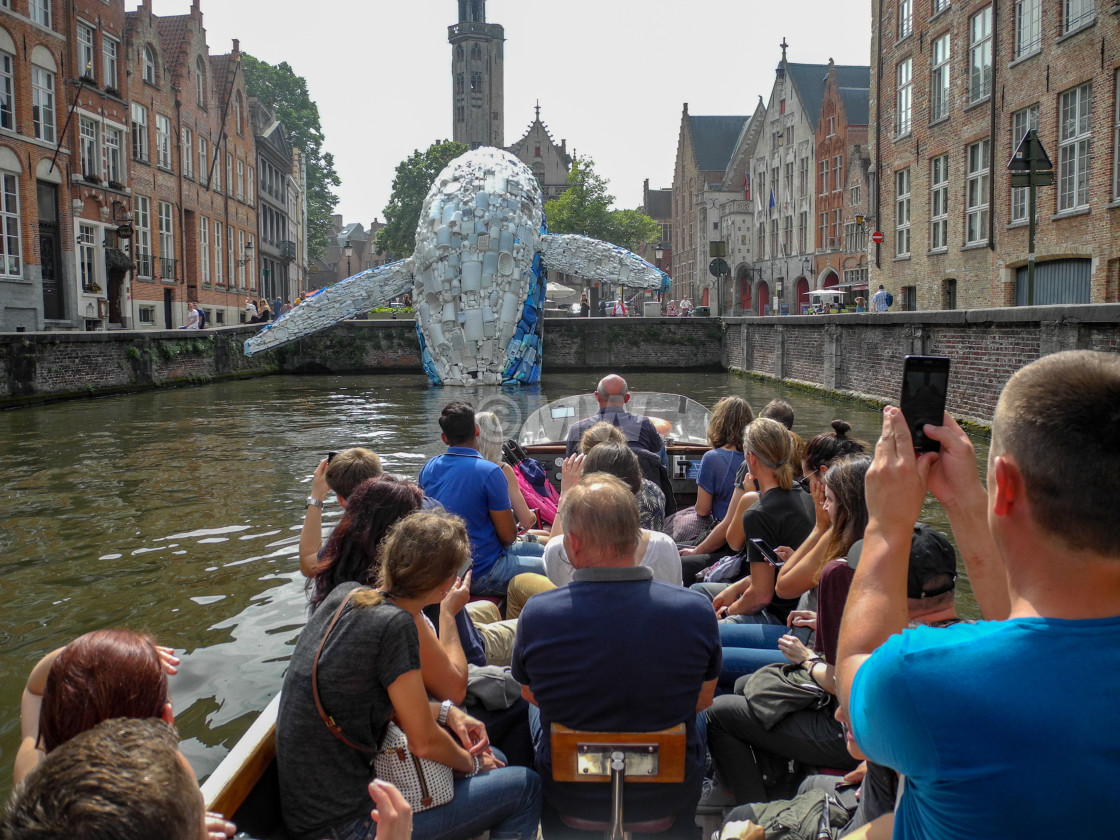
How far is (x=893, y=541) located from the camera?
1.61 metres

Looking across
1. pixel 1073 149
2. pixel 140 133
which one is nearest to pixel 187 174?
Result: pixel 140 133

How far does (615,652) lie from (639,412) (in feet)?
18.5

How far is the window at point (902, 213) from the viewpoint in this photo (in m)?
26.3

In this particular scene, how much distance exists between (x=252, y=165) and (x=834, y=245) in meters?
27.6

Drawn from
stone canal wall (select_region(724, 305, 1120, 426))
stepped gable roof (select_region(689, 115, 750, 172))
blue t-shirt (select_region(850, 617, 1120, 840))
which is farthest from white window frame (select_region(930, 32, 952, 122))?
stepped gable roof (select_region(689, 115, 750, 172))

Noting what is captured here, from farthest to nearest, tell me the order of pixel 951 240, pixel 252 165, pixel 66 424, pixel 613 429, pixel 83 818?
pixel 252 165 → pixel 951 240 → pixel 66 424 → pixel 613 429 → pixel 83 818

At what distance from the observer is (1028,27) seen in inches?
786

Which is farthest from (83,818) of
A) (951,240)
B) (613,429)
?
(951,240)

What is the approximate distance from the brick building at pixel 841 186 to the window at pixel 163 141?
27046 millimetres

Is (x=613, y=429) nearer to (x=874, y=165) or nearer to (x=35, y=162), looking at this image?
(x=35, y=162)

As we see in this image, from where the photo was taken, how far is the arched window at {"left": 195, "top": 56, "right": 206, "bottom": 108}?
1404 inches

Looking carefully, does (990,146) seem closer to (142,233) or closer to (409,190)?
(142,233)

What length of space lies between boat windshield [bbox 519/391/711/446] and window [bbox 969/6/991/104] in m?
17.4

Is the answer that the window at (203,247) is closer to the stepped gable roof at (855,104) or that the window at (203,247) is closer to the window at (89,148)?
the window at (89,148)
